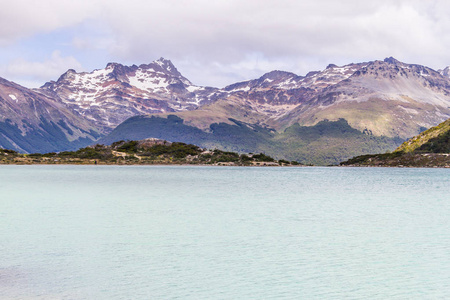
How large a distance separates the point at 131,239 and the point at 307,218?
26.5m

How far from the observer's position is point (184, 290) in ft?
101

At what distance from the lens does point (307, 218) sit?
6462 cm

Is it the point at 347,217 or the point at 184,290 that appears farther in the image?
the point at 347,217

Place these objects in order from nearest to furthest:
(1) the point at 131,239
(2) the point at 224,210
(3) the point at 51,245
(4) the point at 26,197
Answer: (3) the point at 51,245, (1) the point at 131,239, (2) the point at 224,210, (4) the point at 26,197

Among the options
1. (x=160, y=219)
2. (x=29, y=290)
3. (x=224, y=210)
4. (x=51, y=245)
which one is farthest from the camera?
(x=224, y=210)

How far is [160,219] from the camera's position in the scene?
62656 mm

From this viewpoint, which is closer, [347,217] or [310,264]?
[310,264]

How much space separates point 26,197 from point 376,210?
64590 mm

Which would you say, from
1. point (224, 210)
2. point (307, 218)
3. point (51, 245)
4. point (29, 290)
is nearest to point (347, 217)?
point (307, 218)

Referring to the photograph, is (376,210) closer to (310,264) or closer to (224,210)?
(224,210)

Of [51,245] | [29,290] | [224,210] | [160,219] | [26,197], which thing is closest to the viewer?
[29,290]

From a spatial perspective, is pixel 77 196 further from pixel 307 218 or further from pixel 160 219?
pixel 307 218

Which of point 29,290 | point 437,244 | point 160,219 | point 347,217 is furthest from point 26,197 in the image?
point 437,244

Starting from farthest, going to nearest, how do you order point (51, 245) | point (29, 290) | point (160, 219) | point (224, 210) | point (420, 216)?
point (224, 210)
point (420, 216)
point (160, 219)
point (51, 245)
point (29, 290)
